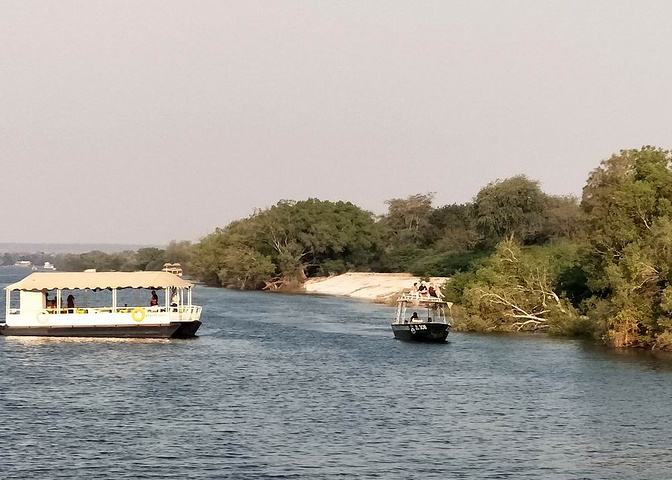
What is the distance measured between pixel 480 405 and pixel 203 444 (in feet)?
36.5

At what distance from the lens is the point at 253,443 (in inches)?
1227

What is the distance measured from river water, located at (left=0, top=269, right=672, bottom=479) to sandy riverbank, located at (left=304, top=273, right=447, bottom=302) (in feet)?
176

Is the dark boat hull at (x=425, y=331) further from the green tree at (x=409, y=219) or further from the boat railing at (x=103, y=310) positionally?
the green tree at (x=409, y=219)

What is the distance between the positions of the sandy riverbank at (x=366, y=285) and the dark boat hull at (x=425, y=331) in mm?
44565

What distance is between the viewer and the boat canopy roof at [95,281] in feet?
193

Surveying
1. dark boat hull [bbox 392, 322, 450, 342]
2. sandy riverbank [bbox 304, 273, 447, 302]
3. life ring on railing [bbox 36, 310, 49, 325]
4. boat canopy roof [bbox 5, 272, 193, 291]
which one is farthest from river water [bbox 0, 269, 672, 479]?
sandy riverbank [bbox 304, 273, 447, 302]

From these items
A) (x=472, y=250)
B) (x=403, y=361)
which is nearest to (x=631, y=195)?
(x=403, y=361)

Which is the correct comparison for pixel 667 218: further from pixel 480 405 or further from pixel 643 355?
pixel 480 405

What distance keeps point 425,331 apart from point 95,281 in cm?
1740

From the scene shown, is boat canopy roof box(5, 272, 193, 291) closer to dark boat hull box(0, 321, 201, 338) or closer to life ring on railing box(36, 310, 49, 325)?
life ring on railing box(36, 310, 49, 325)

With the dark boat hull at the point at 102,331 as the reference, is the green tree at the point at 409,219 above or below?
above

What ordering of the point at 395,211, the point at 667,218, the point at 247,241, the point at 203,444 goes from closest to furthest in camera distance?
the point at 203,444, the point at 667,218, the point at 247,241, the point at 395,211

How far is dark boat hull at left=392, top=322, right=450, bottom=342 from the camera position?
59469mm

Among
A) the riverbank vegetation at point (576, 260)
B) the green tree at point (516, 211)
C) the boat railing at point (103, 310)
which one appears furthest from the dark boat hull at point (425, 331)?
the green tree at point (516, 211)
